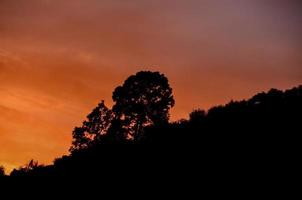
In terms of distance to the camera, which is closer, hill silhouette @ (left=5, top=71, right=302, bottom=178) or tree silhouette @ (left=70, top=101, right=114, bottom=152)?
hill silhouette @ (left=5, top=71, right=302, bottom=178)

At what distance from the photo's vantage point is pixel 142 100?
38531 mm

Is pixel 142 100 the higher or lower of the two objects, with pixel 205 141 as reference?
higher

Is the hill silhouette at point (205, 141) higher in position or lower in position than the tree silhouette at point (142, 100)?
lower

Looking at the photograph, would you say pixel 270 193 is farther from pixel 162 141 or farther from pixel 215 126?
pixel 162 141

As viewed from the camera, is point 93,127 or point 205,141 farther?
point 93,127

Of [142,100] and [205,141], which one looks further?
[142,100]

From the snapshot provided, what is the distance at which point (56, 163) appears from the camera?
2397 centimetres

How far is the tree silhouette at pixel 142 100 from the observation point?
123 ft

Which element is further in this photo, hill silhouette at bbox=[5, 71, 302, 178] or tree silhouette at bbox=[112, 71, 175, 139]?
tree silhouette at bbox=[112, 71, 175, 139]

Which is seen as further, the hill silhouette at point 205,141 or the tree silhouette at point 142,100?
the tree silhouette at point 142,100

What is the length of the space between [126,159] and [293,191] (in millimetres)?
9075

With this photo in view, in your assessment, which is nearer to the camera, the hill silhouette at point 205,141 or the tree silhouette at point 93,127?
the hill silhouette at point 205,141

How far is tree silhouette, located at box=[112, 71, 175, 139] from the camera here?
1476 inches

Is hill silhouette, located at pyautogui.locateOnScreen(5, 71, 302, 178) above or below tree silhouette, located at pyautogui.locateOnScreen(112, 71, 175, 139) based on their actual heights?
below
